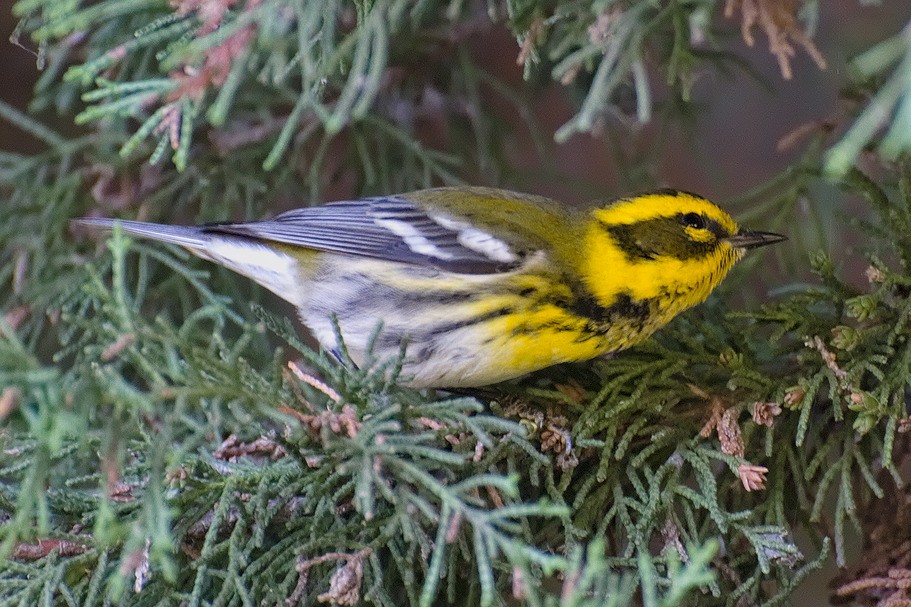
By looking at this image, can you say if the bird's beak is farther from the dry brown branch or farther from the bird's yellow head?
the dry brown branch

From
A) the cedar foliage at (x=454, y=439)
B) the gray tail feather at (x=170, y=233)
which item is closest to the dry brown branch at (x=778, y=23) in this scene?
the cedar foliage at (x=454, y=439)

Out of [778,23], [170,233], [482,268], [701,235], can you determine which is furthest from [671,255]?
[170,233]

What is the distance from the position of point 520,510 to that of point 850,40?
2.23 m

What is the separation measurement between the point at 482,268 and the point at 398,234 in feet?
0.80

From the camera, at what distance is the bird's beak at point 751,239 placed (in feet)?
6.43

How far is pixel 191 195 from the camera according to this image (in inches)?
95.4

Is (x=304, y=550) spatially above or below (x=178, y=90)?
below

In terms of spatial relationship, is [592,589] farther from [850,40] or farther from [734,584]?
[850,40]

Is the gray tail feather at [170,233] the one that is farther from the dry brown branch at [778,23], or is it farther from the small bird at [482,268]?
the dry brown branch at [778,23]

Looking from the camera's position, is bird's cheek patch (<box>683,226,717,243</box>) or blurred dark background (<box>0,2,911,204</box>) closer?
bird's cheek patch (<box>683,226,717,243</box>)

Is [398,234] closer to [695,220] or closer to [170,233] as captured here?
[170,233]

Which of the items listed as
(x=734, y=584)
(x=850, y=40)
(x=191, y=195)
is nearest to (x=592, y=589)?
(x=734, y=584)

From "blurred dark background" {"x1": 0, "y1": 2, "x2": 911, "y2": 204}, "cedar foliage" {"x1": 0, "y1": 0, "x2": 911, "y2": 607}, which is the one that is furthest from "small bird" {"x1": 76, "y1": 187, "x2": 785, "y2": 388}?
"blurred dark background" {"x1": 0, "y1": 2, "x2": 911, "y2": 204}

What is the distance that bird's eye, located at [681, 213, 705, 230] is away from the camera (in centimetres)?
199
